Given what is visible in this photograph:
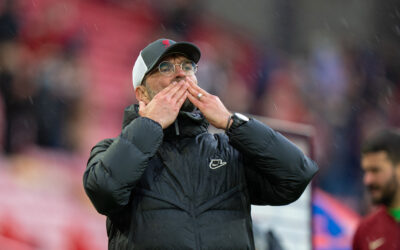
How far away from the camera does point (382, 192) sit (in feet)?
12.4

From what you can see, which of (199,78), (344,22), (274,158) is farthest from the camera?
(344,22)

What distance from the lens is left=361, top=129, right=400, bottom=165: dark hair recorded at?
3793 millimetres

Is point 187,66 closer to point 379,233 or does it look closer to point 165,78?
point 165,78

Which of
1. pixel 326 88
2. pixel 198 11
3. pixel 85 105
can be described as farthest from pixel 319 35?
pixel 85 105

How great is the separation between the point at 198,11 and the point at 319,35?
2.85 metres

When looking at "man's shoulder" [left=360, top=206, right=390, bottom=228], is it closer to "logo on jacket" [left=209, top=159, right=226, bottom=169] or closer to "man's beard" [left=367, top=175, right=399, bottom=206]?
"man's beard" [left=367, top=175, right=399, bottom=206]

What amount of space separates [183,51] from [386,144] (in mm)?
1846

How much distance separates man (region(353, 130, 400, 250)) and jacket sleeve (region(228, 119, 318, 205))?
1.50 meters

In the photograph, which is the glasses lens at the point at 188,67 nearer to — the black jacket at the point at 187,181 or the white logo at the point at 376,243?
the black jacket at the point at 187,181

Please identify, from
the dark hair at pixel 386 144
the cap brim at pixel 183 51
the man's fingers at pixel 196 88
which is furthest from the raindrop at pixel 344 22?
the man's fingers at pixel 196 88

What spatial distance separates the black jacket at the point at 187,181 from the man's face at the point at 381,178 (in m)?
1.55

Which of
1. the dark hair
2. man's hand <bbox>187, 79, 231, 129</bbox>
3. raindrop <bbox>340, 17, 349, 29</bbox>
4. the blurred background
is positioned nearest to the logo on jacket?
man's hand <bbox>187, 79, 231, 129</bbox>

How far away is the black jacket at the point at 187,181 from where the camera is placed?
87.2 inches

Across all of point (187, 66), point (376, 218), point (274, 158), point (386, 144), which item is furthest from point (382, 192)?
point (187, 66)
